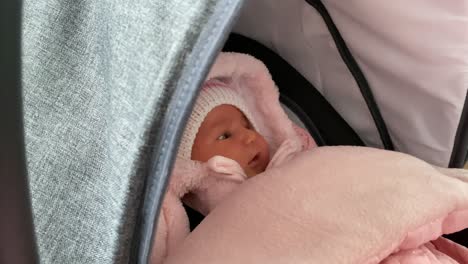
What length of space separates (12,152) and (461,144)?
0.75 meters

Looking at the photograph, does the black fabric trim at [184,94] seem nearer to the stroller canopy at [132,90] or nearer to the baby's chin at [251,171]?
the stroller canopy at [132,90]

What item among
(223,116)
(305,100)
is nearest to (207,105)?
(223,116)

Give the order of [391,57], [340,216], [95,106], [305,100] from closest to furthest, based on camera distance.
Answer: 1. [95,106]
2. [340,216]
3. [391,57]
4. [305,100]

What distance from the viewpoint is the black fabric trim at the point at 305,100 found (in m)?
1.18

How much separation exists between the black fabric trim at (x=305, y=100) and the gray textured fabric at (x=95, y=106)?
601 mm

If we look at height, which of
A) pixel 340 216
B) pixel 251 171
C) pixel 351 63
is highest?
pixel 351 63

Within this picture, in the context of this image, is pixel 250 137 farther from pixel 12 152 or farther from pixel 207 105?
pixel 12 152

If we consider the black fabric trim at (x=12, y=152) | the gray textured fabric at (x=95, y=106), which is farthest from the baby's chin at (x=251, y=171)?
the black fabric trim at (x=12, y=152)

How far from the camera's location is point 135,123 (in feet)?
1.81

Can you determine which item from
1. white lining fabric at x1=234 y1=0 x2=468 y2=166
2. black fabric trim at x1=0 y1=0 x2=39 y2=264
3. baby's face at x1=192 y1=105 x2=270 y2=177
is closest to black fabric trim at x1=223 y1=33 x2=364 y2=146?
white lining fabric at x1=234 y1=0 x2=468 y2=166

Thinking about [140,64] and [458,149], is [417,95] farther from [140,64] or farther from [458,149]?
[140,64]

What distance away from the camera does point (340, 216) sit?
88 centimetres

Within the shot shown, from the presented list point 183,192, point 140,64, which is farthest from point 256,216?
point 140,64

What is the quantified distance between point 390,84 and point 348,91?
9cm
